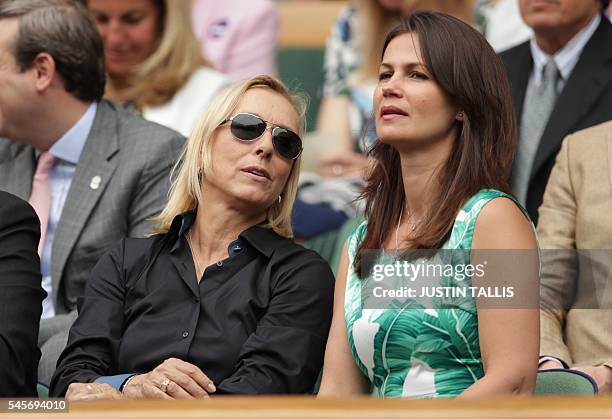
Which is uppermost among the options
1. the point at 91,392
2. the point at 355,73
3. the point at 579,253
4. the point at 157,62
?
the point at 355,73

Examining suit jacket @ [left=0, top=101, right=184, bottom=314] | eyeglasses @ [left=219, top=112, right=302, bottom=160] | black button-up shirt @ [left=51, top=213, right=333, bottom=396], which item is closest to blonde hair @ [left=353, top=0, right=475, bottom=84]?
suit jacket @ [left=0, top=101, right=184, bottom=314]

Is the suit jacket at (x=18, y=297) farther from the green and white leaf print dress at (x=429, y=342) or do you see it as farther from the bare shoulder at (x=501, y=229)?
the bare shoulder at (x=501, y=229)

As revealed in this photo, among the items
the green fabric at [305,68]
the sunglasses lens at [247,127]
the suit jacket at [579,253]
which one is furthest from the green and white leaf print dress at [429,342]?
the green fabric at [305,68]

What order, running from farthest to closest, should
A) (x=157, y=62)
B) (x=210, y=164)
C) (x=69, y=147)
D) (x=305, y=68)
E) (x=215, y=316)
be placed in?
(x=305, y=68), (x=157, y=62), (x=69, y=147), (x=210, y=164), (x=215, y=316)

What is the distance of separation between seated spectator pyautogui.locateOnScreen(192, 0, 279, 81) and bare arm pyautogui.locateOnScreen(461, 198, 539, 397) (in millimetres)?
2823

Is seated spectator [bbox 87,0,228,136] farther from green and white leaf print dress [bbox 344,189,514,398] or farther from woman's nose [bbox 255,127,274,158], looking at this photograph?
green and white leaf print dress [bbox 344,189,514,398]

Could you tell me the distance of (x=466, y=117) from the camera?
2.96 meters

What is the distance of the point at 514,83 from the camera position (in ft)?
13.8

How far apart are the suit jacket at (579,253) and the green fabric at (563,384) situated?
32cm

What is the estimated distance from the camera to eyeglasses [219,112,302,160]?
10.9 ft

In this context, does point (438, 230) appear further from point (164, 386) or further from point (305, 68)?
point (305, 68)

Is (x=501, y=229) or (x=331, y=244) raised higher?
(x=331, y=244)

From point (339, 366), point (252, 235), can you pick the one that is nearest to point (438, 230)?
point (339, 366)

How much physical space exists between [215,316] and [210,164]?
468mm
